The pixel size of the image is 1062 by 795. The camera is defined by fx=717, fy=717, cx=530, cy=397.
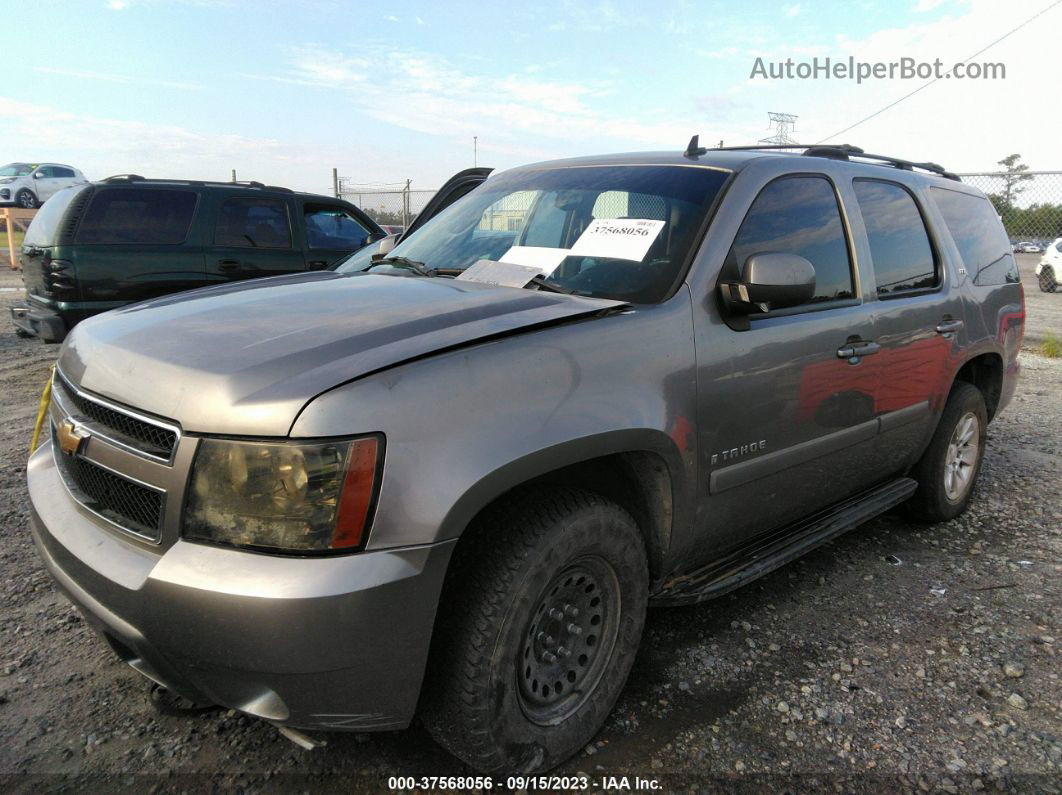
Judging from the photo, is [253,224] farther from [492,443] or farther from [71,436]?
[492,443]

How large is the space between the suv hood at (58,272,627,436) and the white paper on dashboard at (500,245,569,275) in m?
0.21

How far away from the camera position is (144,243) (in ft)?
22.2

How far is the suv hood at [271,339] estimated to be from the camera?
163 centimetres

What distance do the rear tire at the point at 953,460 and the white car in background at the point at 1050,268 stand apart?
1579 centimetres

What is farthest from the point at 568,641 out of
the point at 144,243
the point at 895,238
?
the point at 144,243

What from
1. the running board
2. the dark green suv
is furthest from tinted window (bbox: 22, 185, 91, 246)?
the running board

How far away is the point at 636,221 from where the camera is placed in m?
2.59

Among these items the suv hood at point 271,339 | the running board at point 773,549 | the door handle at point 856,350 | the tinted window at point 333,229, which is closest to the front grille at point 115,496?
the suv hood at point 271,339

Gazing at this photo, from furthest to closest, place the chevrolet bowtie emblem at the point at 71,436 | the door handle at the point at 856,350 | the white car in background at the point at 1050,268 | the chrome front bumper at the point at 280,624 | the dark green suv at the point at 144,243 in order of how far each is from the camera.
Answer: the white car in background at the point at 1050,268
the dark green suv at the point at 144,243
the door handle at the point at 856,350
the chevrolet bowtie emblem at the point at 71,436
the chrome front bumper at the point at 280,624

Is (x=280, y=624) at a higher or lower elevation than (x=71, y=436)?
lower

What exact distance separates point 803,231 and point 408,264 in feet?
5.26

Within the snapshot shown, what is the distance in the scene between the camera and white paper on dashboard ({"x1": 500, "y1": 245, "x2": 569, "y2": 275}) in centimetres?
257

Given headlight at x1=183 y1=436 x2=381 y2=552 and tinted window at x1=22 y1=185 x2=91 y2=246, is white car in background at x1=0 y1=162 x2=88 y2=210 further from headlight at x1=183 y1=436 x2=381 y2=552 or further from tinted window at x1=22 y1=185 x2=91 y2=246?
headlight at x1=183 y1=436 x2=381 y2=552

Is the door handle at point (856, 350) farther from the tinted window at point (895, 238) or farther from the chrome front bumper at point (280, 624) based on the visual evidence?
the chrome front bumper at point (280, 624)
